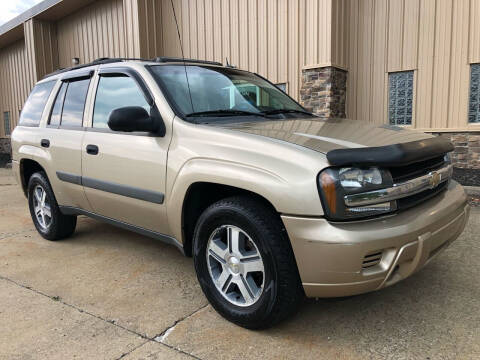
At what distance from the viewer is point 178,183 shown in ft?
9.36

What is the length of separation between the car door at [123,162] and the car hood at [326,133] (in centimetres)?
60

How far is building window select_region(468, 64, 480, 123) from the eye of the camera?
749 centimetres

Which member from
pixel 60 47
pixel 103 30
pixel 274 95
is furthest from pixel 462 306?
pixel 60 47

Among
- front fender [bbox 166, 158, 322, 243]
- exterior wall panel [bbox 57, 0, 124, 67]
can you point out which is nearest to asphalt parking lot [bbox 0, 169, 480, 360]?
front fender [bbox 166, 158, 322, 243]

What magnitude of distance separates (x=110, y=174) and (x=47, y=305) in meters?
1.09

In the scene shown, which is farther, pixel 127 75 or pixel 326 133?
pixel 127 75

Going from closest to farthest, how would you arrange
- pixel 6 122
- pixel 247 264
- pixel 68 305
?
pixel 247 264 → pixel 68 305 → pixel 6 122

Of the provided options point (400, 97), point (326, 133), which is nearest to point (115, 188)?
point (326, 133)

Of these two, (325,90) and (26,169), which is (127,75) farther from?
(325,90)

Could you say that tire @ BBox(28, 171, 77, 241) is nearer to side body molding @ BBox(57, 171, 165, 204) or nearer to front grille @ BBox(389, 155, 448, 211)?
side body molding @ BBox(57, 171, 165, 204)

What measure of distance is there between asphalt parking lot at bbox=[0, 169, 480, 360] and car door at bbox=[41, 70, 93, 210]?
66cm

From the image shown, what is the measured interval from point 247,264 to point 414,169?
117 cm

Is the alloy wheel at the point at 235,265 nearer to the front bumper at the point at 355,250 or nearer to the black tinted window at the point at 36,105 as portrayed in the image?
the front bumper at the point at 355,250

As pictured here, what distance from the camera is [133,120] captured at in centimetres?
287
